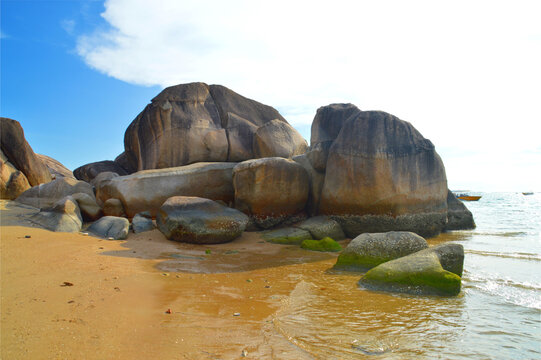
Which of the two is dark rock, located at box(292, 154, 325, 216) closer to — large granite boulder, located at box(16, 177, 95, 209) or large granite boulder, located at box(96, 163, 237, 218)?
large granite boulder, located at box(96, 163, 237, 218)

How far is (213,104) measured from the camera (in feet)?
41.3

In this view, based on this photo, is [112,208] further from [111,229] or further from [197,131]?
[197,131]

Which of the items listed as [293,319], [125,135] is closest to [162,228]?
[293,319]

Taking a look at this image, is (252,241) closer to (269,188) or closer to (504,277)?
(269,188)

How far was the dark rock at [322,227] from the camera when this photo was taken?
8492 mm

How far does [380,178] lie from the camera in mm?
8539

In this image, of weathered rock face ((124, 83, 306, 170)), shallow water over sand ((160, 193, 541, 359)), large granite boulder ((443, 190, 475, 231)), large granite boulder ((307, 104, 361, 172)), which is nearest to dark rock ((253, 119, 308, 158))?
weathered rock face ((124, 83, 306, 170))

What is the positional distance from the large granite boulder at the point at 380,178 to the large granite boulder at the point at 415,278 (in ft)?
12.3

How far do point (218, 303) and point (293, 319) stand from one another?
2.78 ft

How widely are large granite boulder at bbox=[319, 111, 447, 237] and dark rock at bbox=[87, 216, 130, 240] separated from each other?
15.1 feet

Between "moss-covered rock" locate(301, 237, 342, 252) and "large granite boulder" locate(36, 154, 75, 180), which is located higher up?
"large granite boulder" locate(36, 154, 75, 180)

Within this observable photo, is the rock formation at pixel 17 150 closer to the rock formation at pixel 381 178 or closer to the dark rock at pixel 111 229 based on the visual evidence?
the dark rock at pixel 111 229

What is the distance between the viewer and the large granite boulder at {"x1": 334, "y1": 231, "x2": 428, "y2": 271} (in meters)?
5.78


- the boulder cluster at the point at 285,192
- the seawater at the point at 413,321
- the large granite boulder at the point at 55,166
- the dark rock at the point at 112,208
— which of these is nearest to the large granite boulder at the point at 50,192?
the boulder cluster at the point at 285,192
